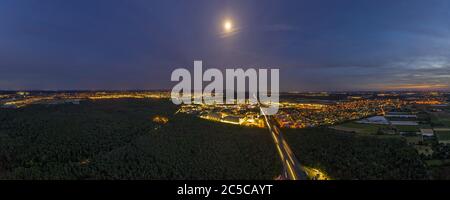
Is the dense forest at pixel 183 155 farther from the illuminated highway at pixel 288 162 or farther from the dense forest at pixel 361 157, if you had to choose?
the illuminated highway at pixel 288 162

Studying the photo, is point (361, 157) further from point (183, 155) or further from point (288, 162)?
point (183, 155)

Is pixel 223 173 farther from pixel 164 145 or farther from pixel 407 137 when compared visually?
pixel 407 137

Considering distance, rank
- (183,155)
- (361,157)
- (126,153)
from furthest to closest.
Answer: (126,153)
(183,155)
(361,157)

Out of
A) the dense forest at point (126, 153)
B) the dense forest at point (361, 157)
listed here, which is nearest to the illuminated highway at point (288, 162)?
the dense forest at point (361, 157)

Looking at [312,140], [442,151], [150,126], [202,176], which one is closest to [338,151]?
[312,140]

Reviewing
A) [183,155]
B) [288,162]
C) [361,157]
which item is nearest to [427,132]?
[361,157]

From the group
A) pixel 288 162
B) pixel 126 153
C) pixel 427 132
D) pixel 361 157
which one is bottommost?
pixel 288 162
